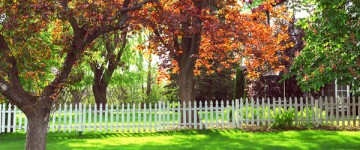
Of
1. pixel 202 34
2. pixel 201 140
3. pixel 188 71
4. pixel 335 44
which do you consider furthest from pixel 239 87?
pixel 335 44

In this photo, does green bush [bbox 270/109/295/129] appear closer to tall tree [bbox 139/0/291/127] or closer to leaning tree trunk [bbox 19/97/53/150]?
tall tree [bbox 139/0/291/127]

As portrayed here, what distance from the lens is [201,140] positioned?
1341cm

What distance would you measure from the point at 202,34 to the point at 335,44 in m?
6.62

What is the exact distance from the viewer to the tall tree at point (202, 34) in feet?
49.4

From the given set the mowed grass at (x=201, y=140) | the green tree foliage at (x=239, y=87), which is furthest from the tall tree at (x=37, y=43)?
the green tree foliage at (x=239, y=87)

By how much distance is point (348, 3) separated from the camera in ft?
40.2

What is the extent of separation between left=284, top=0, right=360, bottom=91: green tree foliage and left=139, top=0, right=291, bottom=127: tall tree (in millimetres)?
4199

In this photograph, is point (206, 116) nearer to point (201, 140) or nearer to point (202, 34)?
point (201, 140)

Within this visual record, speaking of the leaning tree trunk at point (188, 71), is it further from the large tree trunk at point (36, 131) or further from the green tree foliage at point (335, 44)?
the large tree trunk at point (36, 131)

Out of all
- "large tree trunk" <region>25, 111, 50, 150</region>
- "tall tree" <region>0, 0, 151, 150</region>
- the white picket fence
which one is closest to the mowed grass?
the white picket fence

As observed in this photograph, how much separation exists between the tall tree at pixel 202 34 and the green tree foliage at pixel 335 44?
4.20m

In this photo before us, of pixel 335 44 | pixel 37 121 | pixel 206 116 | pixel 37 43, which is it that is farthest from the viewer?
pixel 206 116

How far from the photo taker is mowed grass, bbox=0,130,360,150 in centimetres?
1194

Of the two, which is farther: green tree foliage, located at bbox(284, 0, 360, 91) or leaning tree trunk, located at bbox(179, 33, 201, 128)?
leaning tree trunk, located at bbox(179, 33, 201, 128)
